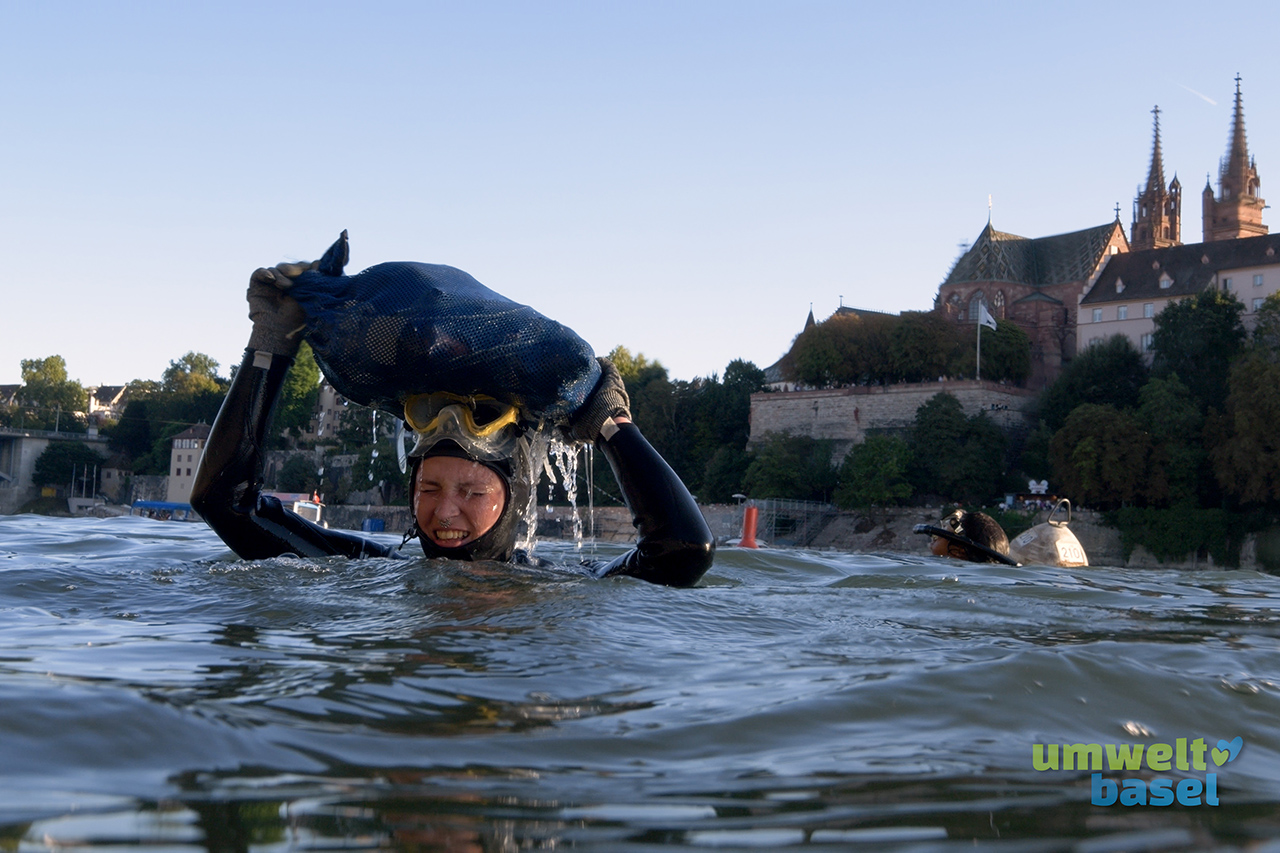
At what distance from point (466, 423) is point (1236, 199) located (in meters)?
94.4

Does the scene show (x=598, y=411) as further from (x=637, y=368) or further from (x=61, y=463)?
(x=61, y=463)

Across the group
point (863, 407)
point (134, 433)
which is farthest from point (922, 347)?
point (134, 433)

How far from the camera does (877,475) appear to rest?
58.7 meters

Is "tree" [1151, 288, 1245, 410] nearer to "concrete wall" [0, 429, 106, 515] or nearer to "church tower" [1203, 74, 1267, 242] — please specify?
"church tower" [1203, 74, 1267, 242]

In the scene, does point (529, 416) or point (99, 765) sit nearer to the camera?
point (99, 765)

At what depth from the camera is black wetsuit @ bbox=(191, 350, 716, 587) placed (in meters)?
4.28

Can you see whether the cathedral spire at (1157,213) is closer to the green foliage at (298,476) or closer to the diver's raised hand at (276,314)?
the green foliage at (298,476)

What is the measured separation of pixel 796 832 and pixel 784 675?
126 centimetres

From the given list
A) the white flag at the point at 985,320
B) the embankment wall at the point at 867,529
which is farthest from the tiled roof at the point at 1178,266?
the embankment wall at the point at 867,529

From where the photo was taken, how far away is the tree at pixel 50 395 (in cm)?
11038

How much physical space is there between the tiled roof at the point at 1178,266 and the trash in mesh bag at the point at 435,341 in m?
67.9

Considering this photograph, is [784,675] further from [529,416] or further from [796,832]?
[529,416]

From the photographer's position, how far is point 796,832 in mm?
1849

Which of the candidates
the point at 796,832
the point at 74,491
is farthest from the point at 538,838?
the point at 74,491
